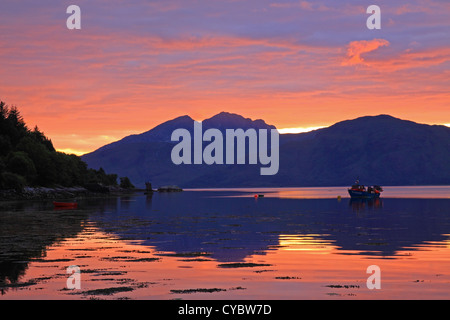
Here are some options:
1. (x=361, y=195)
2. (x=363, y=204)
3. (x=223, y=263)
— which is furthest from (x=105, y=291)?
(x=361, y=195)

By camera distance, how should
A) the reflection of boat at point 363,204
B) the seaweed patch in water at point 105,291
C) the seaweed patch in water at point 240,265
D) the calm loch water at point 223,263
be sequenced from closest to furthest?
1. the seaweed patch in water at point 105,291
2. the calm loch water at point 223,263
3. the seaweed patch in water at point 240,265
4. the reflection of boat at point 363,204

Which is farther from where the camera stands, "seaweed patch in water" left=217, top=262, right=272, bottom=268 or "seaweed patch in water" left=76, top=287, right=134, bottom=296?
"seaweed patch in water" left=217, top=262, right=272, bottom=268

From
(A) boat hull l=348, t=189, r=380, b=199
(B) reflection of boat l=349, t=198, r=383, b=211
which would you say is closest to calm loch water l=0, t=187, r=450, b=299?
(B) reflection of boat l=349, t=198, r=383, b=211

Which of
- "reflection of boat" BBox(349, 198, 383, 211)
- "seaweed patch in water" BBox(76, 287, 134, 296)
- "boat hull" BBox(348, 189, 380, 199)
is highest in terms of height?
"boat hull" BBox(348, 189, 380, 199)

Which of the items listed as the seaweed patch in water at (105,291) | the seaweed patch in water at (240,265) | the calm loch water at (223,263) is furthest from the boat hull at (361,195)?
the seaweed patch in water at (105,291)

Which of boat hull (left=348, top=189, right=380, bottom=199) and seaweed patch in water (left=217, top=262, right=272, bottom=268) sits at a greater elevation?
boat hull (left=348, top=189, right=380, bottom=199)

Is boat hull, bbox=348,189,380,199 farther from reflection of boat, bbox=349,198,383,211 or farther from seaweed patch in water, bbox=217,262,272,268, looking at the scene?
seaweed patch in water, bbox=217,262,272,268

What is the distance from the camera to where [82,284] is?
980 inches

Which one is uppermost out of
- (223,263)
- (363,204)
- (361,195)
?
(361,195)

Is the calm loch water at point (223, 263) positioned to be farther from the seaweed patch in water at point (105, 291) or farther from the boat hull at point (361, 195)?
the boat hull at point (361, 195)

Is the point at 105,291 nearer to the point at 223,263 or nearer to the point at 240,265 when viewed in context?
the point at 240,265

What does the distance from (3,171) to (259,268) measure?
158073 millimetres
